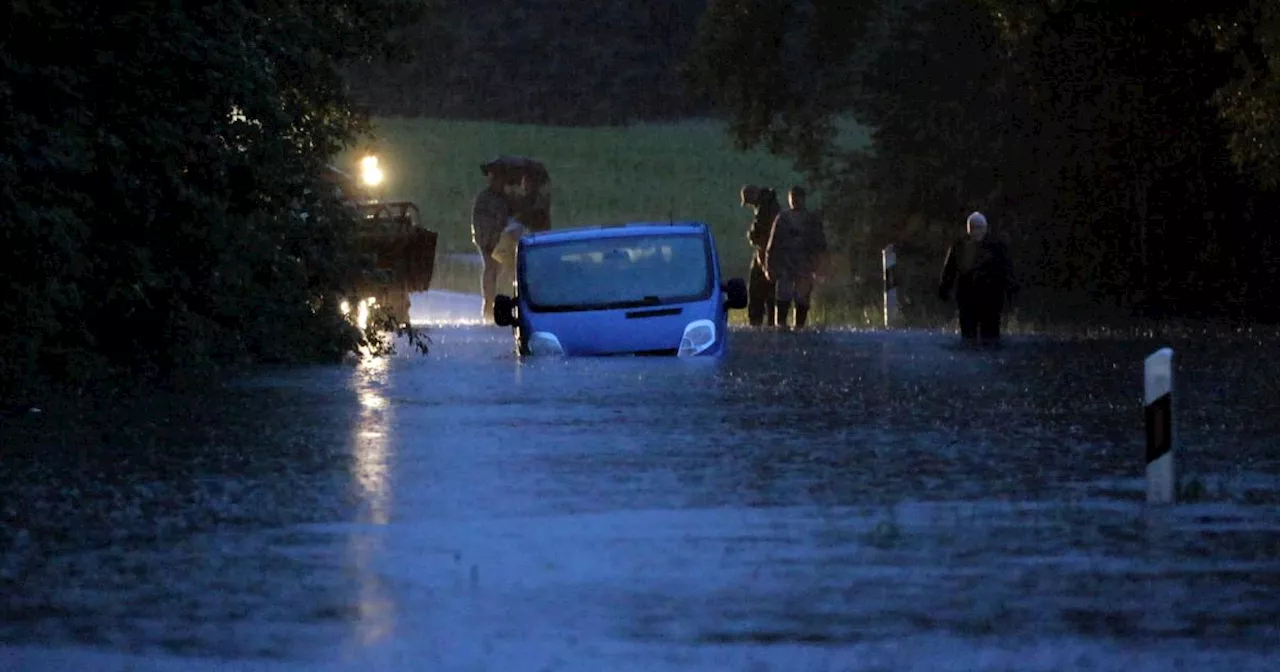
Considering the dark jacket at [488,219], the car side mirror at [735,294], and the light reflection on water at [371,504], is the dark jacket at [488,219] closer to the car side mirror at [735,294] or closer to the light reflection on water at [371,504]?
the car side mirror at [735,294]

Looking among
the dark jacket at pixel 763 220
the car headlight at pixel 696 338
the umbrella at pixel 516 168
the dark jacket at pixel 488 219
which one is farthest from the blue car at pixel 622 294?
the umbrella at pixel 516 168

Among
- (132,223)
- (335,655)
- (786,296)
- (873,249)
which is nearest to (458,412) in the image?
(132,223)

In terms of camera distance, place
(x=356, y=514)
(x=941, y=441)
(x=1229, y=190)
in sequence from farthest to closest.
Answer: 1. (x=1229, y=190)
2. (x=941, y=441)
3. (x=356, y=514)

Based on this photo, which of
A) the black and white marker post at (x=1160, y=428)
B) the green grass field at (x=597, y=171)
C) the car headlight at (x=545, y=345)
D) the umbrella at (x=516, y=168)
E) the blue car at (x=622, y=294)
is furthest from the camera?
the green grass field at (x=597, y=171)

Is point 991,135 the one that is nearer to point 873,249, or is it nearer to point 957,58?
point 957,58

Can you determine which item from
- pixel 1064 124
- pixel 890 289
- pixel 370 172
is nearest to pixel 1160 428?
pixel 890 289

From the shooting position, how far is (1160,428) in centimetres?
1388

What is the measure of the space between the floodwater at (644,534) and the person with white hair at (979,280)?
352 inches

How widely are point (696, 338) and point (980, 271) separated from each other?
4942mm

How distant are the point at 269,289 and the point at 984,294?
8.94 meters

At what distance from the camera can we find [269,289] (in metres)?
25.6

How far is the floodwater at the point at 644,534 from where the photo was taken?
9.48 meters

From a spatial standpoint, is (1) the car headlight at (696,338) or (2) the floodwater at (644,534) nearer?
(2) the floodwater at (644,534)

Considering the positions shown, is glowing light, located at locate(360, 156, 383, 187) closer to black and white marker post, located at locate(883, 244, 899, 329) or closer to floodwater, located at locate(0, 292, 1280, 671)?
black and white marker post, located at locate(883, 244, 899, 329)
